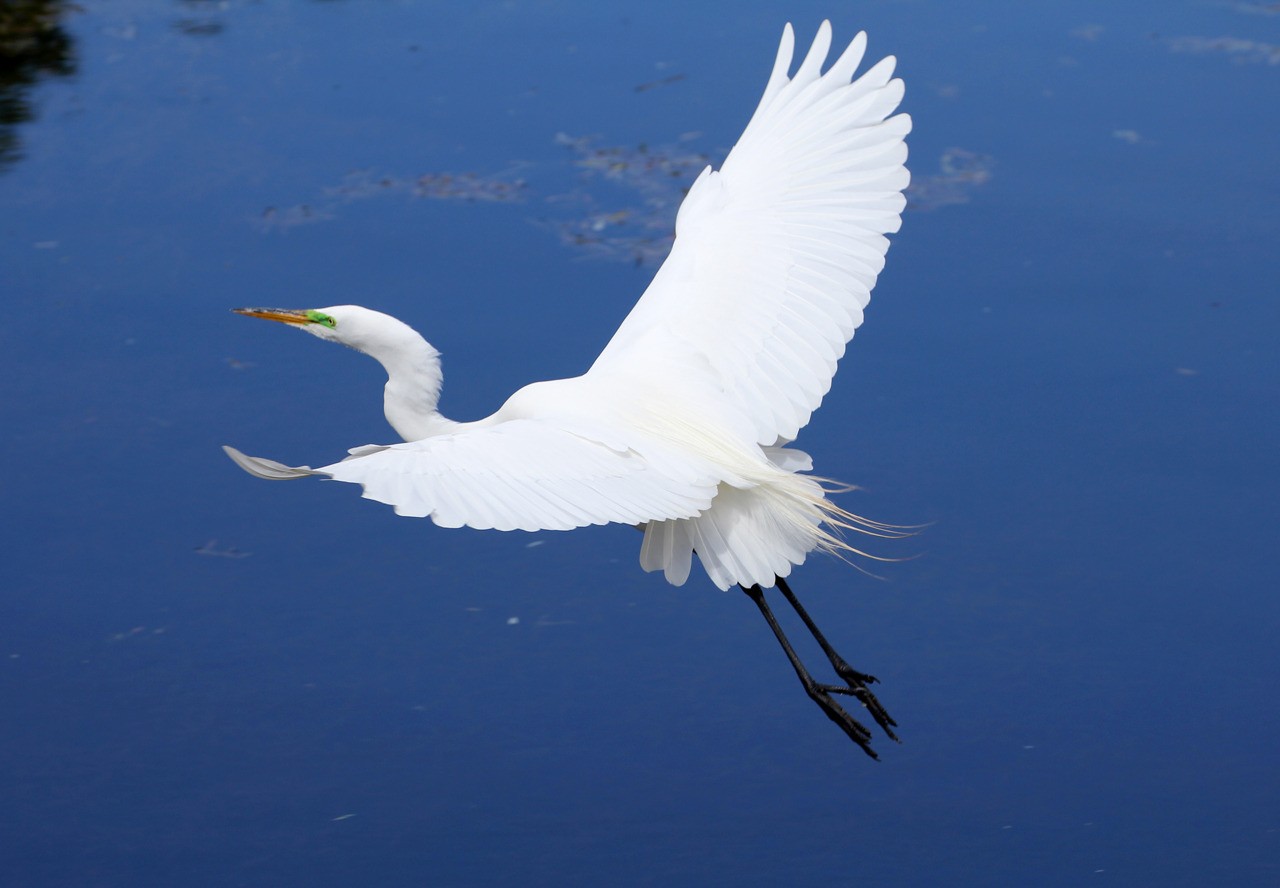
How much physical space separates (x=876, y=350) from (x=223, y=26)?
153 inches

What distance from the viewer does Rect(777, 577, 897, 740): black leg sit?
3650 mm

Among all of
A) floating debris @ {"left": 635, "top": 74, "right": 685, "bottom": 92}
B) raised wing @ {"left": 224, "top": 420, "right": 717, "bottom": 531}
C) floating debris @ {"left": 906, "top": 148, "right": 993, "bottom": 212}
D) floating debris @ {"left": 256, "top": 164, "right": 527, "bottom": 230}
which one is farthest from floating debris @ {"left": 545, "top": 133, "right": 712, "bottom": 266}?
raised wing @ {"left": 224, "top": 420, "right": 717, "bottom": 531}

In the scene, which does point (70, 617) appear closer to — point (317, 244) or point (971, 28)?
point (317, 244)

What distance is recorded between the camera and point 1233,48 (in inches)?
272

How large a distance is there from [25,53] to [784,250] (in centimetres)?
491

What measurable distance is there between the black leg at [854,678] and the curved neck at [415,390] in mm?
845

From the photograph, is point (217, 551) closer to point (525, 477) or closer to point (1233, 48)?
point (525, 477)

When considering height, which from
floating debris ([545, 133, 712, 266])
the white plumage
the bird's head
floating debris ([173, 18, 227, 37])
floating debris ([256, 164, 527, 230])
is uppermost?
the white plumage

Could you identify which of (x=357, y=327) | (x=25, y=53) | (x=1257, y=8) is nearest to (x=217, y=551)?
(x=357, y=327)

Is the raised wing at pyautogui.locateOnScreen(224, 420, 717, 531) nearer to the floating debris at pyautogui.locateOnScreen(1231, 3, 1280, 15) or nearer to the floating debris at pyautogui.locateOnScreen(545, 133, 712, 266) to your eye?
the floating debris at pyautogui.locateOnScreen(545, 133, 712, 266)

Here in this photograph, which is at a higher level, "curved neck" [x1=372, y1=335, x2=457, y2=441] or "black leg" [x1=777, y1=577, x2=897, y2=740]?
"curved neck" [x1=372, y1=335, x2=457, y2=441]

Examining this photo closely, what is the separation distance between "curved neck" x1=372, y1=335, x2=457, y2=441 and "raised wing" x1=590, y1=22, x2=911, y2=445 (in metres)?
0.37

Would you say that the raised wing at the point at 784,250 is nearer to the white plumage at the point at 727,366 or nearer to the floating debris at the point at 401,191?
the white plumage at the point at 727,366

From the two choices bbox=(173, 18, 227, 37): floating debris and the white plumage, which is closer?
the white plumage
